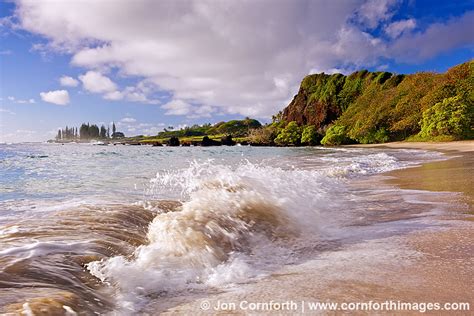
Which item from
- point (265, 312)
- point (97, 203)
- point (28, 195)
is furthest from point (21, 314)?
point (28, 195)

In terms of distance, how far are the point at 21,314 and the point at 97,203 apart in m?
4.86

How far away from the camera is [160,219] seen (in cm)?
512

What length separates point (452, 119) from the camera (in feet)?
158

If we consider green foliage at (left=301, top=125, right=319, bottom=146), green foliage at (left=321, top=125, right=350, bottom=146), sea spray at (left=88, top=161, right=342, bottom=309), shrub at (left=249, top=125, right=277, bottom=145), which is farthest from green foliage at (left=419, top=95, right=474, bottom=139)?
shrub at (left=249, top=125, right=277, bottom=145)

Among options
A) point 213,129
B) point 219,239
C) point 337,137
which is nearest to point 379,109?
point 337,137

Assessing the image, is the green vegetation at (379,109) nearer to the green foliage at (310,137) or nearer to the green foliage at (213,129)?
the green foliage at (310,137)

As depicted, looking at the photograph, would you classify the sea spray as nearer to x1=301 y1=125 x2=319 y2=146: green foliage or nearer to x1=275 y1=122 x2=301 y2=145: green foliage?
x1=301 y1=125 x2=319 y2=146: green foliage

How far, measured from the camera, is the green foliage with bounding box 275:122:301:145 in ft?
311

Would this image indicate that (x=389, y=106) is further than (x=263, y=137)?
No

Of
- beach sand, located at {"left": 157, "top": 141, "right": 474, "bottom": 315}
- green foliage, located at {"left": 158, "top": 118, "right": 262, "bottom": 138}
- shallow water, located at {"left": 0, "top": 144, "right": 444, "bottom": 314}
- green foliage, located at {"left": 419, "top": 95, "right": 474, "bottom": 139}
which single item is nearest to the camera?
beach sand, located at {"left": 157, "top": 141, "right": 474, "bottom": 315}

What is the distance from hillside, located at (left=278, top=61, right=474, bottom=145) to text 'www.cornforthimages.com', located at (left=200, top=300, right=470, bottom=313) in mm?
54527

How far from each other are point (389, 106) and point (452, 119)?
2854 cm

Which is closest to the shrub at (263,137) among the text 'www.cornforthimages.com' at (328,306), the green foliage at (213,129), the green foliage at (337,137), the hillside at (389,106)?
the hillside at (389,106)

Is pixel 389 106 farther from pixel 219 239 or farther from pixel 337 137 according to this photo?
pixel 219 239
